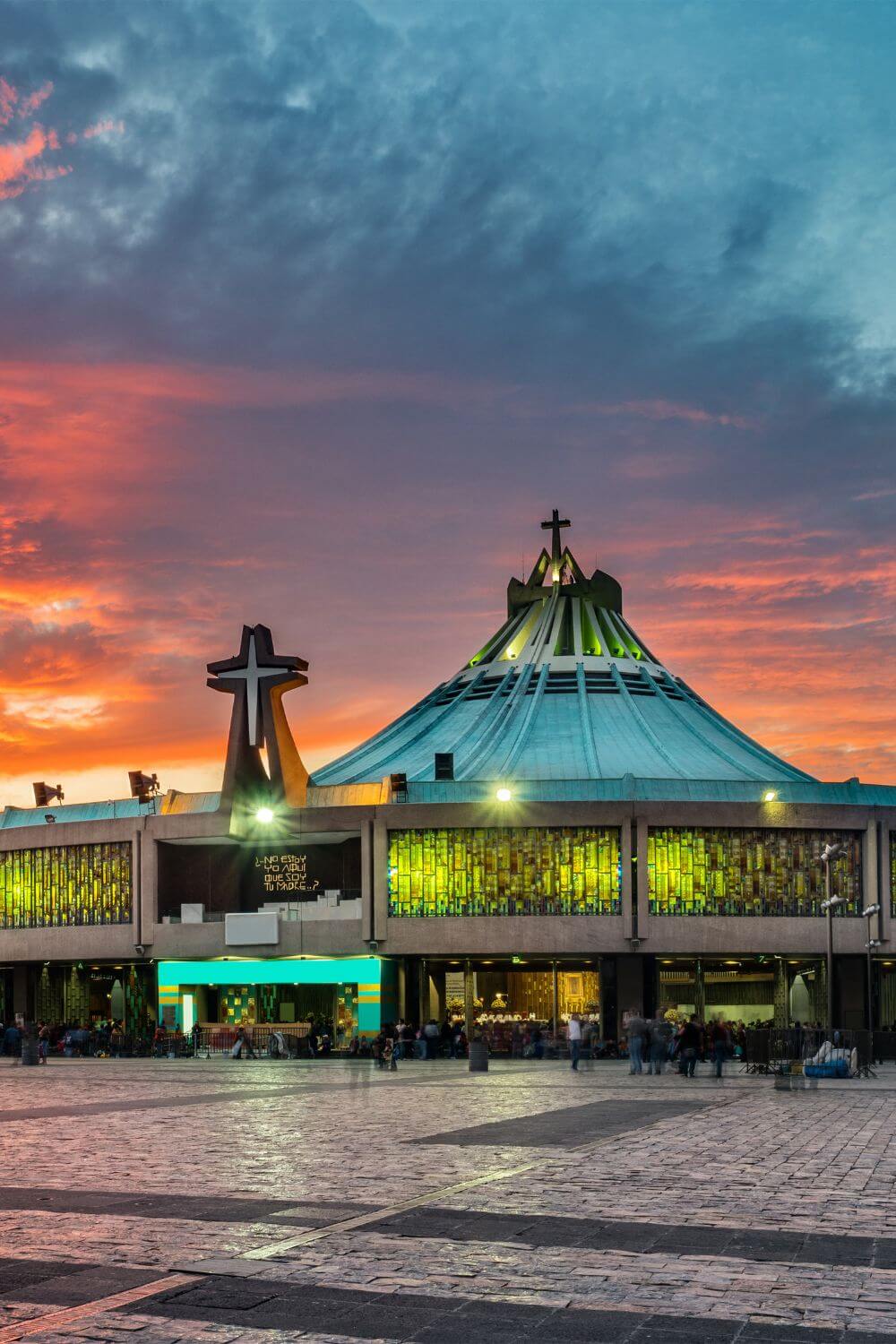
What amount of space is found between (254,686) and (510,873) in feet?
40.3

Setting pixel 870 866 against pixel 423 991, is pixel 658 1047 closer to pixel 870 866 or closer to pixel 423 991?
pixel 423 991

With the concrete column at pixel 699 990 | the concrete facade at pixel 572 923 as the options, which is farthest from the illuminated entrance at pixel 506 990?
the concrete column at pixel 699 990

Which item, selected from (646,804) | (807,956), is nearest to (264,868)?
(646,804)

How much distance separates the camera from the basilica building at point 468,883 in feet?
197

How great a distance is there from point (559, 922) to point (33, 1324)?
5120 cm

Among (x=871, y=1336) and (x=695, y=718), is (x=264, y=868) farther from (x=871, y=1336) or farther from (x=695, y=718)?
(x=871, y=1336)

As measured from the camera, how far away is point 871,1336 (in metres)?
8.69

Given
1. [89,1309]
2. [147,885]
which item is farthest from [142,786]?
[89,1309]

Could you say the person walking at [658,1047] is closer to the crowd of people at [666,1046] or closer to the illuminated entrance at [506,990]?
the crowd of people at [666,1046]

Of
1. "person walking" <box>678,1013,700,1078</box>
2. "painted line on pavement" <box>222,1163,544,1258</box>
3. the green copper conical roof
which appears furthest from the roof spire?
"painted line on pavement" <box>222,1163,544,1258</box>

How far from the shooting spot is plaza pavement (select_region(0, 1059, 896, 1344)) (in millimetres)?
9055

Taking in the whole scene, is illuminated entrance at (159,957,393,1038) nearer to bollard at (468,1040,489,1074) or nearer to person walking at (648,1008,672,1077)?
bollard at (468,1040,489,1074)

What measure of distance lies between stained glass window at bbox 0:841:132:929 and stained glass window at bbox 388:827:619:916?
1249 centimetres

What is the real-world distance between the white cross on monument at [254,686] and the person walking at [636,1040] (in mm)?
26601
